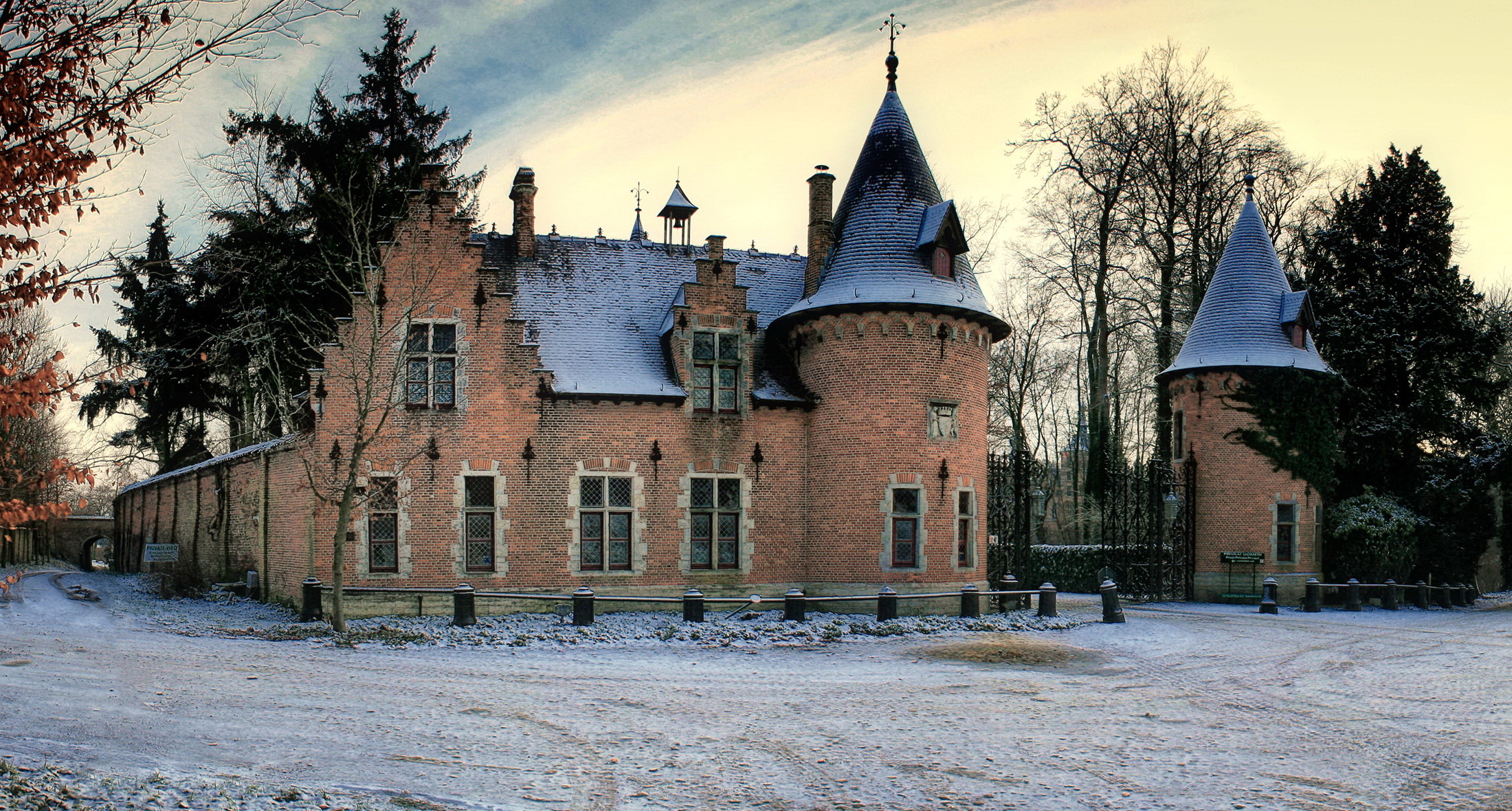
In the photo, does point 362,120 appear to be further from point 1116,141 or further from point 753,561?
point 1116,141

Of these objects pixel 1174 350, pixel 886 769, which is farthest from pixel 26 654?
pixel 1174 350

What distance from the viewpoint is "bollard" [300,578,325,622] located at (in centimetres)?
1809

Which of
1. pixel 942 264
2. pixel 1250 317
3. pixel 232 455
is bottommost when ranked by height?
pixel 232 455

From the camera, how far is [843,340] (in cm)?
2131

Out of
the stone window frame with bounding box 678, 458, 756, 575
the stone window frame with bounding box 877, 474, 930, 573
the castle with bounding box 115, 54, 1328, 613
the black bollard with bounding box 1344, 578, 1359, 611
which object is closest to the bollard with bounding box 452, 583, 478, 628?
the castle with bounding box 115, 54, 1328, 613

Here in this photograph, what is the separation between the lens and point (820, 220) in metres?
23.0

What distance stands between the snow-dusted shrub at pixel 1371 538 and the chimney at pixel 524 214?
68.3 feet

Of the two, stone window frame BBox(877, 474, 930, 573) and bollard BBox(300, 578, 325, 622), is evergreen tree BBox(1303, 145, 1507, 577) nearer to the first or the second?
stone window frame BBox(877, 474, 930, 573)

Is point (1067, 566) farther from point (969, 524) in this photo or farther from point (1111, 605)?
point (1111, 605)

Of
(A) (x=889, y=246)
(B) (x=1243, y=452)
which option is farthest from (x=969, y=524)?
(B) (x=1243, y=452)

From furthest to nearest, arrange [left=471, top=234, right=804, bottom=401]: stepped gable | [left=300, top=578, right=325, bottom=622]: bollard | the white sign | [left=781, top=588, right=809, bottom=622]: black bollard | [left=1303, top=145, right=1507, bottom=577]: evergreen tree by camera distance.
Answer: [left=1303, top=145, right=1507, bottom=577]: evergreen tree → the white sign → [left=471, top=234, right=804, bottom=401]: stepped gable → [left=781, top=588, right=809, bottom=622]: black bollard → [left=300, top=578, right=325, bottom=622]: bollard

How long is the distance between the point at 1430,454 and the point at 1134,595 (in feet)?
31.0

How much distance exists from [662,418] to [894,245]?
18.7 ft

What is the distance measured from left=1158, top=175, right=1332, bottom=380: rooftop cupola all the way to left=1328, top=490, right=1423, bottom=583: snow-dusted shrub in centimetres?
369
